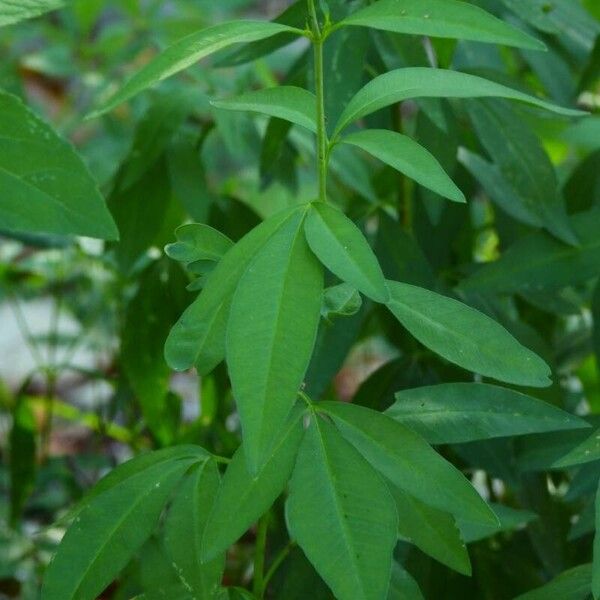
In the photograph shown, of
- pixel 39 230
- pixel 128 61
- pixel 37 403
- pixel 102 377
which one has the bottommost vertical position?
pixel 37 403

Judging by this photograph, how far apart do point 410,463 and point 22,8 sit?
0.33 meters

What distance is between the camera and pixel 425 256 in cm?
102

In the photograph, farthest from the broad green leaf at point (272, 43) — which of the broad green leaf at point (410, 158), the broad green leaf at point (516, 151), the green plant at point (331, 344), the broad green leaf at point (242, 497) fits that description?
the broad green leaf at point (242, 497)

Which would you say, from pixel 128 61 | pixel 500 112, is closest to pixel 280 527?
pixel 500 112

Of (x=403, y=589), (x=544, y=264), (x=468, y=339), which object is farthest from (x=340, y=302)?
(x=544, y=264)

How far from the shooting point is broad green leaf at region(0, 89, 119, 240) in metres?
0.65

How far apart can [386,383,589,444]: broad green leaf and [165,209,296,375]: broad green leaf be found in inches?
4.6

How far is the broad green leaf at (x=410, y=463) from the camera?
58 cm

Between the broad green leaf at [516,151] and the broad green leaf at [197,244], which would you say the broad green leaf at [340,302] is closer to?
the broad green leaf at [197,244]

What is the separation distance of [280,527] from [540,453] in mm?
286

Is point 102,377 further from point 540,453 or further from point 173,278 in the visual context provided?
point 540,453

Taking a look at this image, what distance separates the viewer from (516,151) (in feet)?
2.98

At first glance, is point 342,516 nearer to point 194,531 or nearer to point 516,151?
point 194,531

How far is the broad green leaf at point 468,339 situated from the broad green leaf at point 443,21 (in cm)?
13
